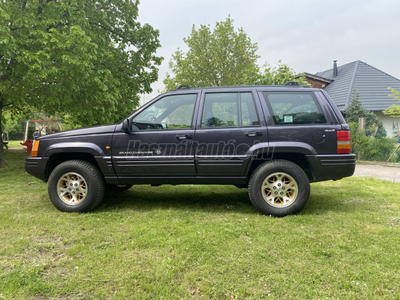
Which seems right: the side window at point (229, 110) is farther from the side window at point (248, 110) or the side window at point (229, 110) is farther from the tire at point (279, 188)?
the tire at point (279, 188)

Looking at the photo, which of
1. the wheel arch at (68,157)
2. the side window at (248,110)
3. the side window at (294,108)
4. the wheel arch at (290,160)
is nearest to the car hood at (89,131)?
the wheel arch at (68,157)

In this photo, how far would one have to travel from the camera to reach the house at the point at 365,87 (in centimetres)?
2069

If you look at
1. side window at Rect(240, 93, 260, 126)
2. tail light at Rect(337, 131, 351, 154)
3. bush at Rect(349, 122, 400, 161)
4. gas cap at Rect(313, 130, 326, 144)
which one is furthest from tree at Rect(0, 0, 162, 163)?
bush at Rect(349, 122, 400, 161)

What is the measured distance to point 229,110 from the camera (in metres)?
3.99

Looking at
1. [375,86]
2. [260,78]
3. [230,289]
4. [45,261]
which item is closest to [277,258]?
[230,289]

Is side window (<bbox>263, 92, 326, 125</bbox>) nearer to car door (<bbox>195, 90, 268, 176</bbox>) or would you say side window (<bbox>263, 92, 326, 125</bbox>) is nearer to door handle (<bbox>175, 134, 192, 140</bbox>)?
car door (<bbox>195, 90, 268, 176</bbox>)

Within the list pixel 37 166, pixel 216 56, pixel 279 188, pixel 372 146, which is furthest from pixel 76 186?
pixel 216 56

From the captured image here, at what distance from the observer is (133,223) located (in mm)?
3504

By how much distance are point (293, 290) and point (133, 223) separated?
2174mm

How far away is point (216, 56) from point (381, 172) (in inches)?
686

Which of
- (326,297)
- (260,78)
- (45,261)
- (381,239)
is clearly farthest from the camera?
(260,78)

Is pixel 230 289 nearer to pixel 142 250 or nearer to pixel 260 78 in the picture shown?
pixel 142 250

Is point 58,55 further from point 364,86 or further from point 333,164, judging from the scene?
point 364,86

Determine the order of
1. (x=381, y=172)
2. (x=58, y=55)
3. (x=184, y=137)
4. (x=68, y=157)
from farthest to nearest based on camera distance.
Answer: (x=381, y=172), (x=58, y=55), (x=68, y=157), (x=184, y=137)
